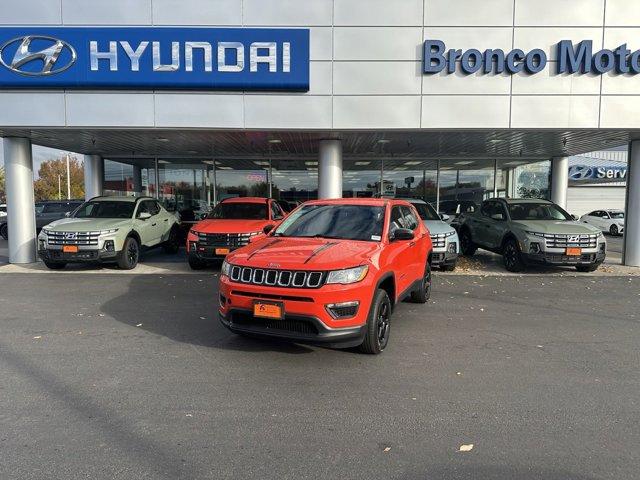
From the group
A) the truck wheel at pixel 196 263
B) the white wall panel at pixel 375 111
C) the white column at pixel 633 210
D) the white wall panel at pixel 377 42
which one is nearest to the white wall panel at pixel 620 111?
the white column at pixel 633 210

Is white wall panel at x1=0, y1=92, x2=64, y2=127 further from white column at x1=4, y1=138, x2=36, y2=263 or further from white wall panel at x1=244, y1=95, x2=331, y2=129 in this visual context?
white wall panel at x1=244, y1=95, x2=331, y2=129

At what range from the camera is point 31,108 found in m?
10.9

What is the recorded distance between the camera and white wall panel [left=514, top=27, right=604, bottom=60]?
10.7 metres

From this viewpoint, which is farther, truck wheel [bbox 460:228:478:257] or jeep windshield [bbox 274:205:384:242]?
truck wheel [bbox 460:228:478:257]

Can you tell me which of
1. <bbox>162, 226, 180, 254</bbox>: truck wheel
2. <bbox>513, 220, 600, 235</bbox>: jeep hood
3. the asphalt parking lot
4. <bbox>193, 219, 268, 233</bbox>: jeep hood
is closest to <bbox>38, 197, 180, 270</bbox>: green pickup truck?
<bbox>162, 226, 180, 254</bbox>: truck wheel

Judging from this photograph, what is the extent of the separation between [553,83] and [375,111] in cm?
416

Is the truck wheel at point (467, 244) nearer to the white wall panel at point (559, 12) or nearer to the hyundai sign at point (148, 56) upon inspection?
the white wall panel at point (559, 12)

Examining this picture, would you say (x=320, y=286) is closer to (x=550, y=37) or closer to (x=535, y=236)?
(x=535, y=236)

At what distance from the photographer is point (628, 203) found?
40.4 ft

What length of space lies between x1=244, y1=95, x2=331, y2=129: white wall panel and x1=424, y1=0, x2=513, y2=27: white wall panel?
3.13m

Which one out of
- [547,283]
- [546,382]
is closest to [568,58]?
[547,283]

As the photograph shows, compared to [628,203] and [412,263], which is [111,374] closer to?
[412,263]

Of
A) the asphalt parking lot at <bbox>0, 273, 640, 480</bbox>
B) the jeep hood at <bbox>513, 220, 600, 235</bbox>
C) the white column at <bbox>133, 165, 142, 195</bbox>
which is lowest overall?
the asphalt parking lot at <bbox>0, 273, 640, 480</bbox>

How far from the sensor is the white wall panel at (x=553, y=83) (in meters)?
10.8
